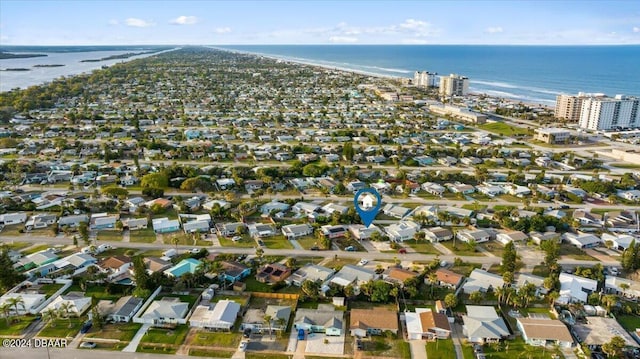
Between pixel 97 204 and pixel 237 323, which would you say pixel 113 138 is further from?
pixel 237 323

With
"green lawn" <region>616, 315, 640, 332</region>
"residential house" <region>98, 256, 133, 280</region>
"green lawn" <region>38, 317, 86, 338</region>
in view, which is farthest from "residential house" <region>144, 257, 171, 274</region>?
"green lawn" <region>616, 315, 640, 332</region>

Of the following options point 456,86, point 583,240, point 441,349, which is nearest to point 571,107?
point 456,86

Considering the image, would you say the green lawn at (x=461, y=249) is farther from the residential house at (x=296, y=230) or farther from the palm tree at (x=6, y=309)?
the palm tree at (x=6, y=309)

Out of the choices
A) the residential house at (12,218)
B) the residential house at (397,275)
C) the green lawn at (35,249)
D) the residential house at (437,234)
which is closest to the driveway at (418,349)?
the residential house at (397,275)

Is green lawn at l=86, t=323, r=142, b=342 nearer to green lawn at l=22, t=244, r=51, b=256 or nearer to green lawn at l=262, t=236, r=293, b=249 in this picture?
green lawn at l=262, t=236, r=293, b=249

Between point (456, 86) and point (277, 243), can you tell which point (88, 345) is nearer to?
point (277, 243)
